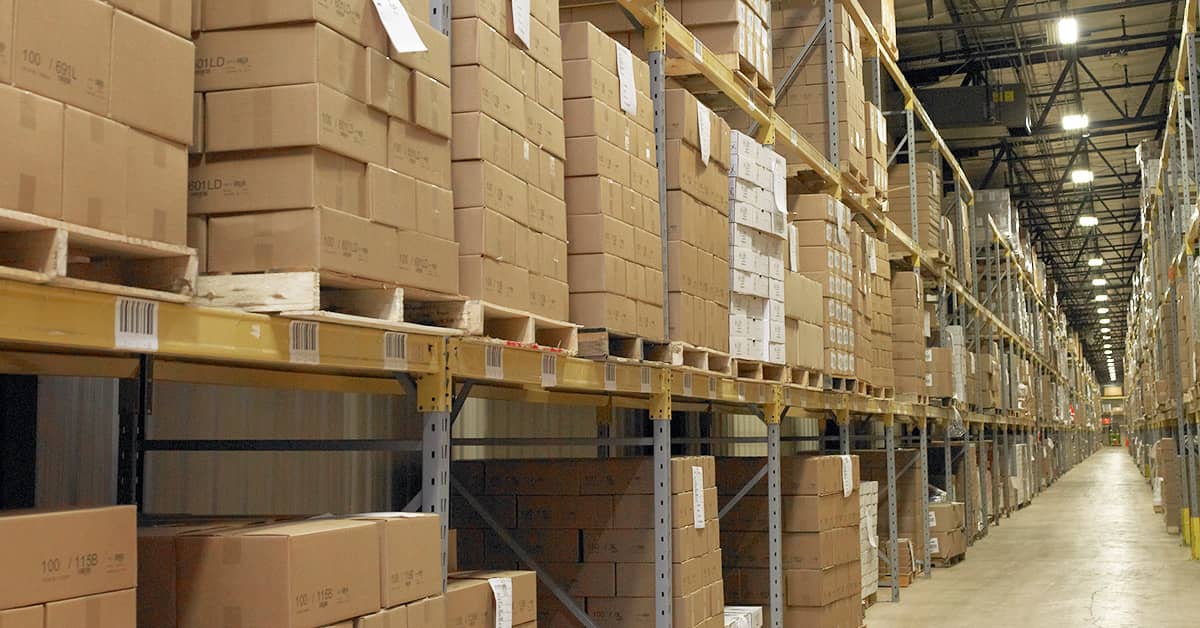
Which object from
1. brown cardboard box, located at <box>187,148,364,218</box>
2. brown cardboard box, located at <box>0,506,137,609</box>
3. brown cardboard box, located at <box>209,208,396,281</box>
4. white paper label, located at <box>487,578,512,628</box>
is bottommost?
white paper label, located at <box>487,578,512,628</box>

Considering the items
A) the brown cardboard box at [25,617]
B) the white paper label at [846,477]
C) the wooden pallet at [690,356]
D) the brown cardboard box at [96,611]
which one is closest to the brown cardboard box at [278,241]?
the brown cardboard box at [96,611]

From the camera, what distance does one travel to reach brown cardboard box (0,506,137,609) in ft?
7.02

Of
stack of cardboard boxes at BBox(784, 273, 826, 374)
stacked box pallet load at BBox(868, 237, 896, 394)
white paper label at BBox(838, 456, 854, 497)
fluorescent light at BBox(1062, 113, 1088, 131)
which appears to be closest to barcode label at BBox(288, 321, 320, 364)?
stack of cardboard boxes at BBox(784, 273, 826, 374)

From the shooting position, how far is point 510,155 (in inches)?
159

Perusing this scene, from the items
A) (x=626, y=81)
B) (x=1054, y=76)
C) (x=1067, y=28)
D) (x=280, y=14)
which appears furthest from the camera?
(x=1054, y=76)

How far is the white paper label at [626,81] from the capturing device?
5.14 m

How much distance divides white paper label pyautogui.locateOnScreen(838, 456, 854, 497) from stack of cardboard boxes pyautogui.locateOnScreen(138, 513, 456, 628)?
5.57 metres

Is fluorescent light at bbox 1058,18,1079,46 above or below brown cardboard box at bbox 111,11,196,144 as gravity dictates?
above

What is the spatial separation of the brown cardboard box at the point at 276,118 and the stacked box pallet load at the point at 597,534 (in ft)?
9.14

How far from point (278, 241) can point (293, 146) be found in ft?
0.74

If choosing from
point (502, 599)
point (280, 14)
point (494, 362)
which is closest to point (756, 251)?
point (494, 362)

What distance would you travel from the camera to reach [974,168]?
2386cm

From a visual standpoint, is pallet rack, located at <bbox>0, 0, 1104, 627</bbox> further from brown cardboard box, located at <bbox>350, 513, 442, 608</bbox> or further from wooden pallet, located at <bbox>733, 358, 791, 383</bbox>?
brown cardboard box, located at <bbox>350, 513, 442, 608</bbox>

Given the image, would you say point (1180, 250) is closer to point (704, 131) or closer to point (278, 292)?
point (704, 131)
